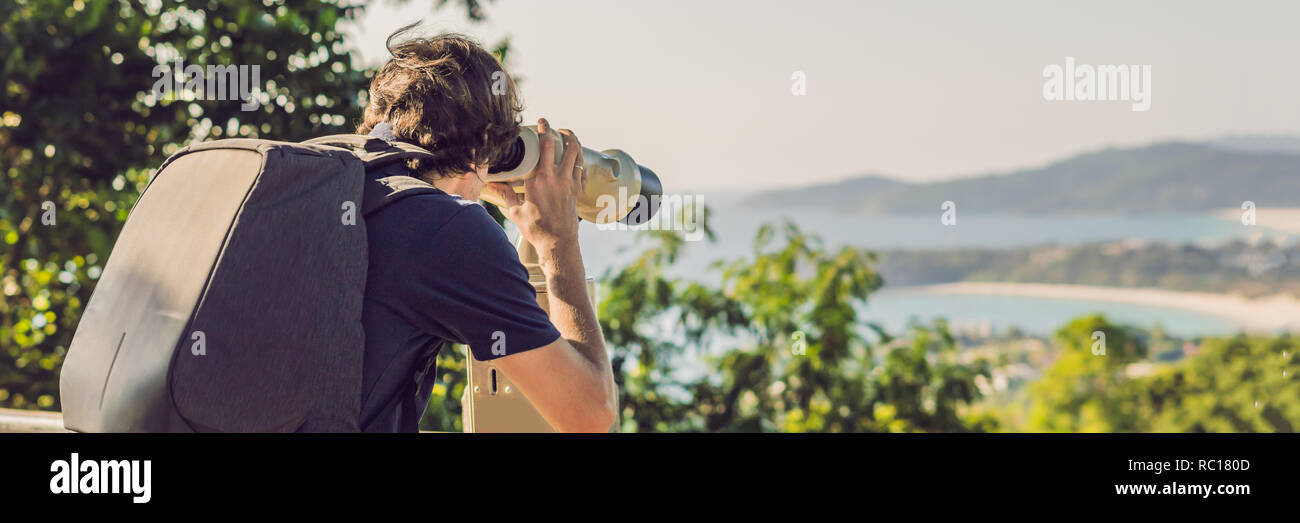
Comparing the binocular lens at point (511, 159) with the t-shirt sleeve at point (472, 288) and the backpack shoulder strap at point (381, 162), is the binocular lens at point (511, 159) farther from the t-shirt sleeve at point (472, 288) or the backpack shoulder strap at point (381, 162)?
the t-shirt sleeve at point (472, 288)

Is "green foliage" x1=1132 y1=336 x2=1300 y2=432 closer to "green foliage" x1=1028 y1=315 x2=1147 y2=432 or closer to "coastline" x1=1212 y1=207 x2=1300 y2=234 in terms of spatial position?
"green foliage" x1=1028 y1=315 x2=1147 y2=432

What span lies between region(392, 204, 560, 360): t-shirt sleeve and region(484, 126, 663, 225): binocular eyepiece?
12.5 inches

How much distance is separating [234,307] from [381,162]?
0.83 feet

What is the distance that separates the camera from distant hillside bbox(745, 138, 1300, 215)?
415 centimetres

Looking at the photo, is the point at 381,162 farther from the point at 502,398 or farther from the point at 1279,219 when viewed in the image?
the point at 1279,219

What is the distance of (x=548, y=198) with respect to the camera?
1413mm

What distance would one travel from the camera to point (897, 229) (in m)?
4.13

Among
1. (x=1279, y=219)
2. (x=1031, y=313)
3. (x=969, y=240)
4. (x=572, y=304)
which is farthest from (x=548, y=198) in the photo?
(x=1279, y=219)

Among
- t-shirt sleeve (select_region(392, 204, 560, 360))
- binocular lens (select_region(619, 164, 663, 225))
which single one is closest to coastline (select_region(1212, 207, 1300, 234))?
binocular lens (select_region(619, 164, 663, 225))
